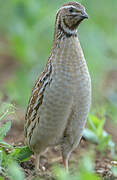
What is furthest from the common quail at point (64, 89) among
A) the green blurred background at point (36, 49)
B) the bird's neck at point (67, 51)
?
the green blurred background at point (36, 49)

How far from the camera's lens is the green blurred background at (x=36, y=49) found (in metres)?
9.61

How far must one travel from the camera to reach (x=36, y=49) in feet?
34.0

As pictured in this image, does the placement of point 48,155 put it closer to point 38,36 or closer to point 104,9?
point 38,36

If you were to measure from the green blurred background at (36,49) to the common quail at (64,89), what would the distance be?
3046 mm

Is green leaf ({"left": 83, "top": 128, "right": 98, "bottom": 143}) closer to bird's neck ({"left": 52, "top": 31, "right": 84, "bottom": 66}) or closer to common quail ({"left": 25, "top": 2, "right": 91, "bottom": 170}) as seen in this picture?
common quail ({"left": 25, "top": 2, "right": 91, "bottom": 170})

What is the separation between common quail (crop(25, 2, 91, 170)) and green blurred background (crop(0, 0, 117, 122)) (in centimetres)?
305

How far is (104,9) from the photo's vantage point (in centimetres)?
1295

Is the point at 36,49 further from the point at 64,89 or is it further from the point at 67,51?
the point at 64,89

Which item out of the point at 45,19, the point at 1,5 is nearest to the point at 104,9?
the point at 1,5

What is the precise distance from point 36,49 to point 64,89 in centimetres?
520

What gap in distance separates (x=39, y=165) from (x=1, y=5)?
5909 mm

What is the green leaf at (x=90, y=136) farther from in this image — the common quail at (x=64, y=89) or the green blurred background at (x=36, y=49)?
the green blurred background at (x=36, y=49)

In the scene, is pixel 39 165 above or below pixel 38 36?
below

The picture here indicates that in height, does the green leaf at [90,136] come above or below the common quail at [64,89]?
below
